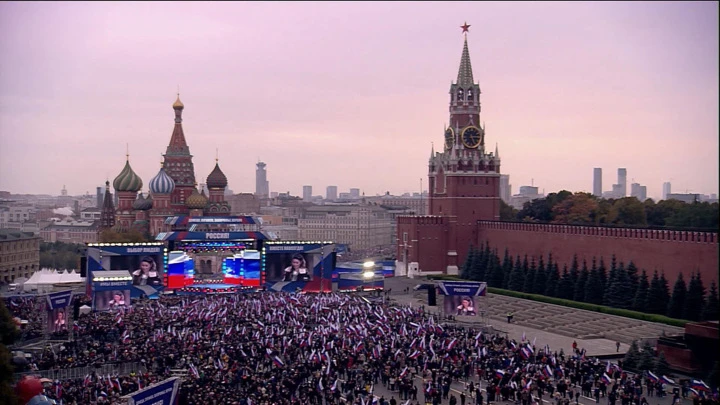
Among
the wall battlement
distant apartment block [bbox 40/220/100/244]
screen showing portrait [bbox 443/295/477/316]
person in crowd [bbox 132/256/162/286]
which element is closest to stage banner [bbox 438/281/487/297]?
screen showing portrait [bbox 443/295/477/316]

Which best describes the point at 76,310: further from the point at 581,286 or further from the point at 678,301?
the point at 678,301

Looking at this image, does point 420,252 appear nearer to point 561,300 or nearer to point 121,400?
point 561,300

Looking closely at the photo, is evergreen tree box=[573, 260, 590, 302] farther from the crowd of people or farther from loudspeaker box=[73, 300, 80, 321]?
loudspeaker box=[73, 300, 80, 321]

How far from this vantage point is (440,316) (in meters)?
42.5

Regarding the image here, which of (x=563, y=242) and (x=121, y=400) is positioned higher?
(x=563, y=242)

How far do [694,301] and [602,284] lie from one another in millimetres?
7395

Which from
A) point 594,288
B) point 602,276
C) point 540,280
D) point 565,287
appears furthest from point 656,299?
point 540,280

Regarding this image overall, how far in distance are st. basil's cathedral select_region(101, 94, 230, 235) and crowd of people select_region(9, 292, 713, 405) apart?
140 ft

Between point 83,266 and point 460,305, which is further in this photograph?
point 83,266

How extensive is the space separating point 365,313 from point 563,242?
800 inches

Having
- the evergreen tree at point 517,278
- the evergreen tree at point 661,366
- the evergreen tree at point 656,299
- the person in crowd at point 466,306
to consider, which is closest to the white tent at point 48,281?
the person in crowd at point 466,306

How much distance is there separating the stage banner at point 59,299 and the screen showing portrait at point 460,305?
16.4 m

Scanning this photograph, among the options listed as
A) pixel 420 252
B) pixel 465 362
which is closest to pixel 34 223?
pixel 420 252

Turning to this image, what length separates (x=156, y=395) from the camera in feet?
57.3
